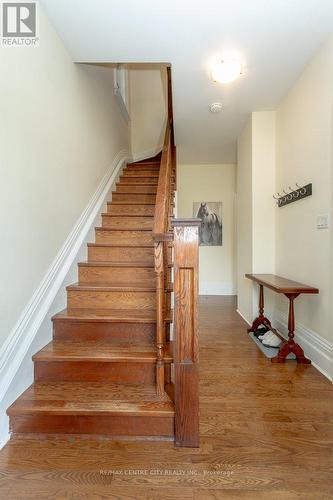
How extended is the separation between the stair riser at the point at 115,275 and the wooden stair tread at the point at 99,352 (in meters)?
0.64

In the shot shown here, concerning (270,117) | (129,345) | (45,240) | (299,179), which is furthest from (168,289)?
(270,117)

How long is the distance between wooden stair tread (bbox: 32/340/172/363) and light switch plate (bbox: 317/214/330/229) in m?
1.56

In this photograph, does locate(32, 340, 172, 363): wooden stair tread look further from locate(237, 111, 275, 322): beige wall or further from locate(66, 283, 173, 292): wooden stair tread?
locate(237, 111, 275, 322): beige wall

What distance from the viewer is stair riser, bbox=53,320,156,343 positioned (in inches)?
78.0

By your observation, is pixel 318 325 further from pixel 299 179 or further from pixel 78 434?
pixel 78 434

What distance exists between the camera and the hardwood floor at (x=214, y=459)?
1.20 metres

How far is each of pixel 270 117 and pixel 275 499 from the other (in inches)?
135

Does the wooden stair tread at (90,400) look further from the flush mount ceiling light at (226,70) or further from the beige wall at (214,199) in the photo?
the beige wall at (214,199)

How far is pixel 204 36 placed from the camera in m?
2.11

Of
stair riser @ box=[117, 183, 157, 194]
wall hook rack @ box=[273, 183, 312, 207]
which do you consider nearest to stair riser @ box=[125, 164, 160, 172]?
stair riser @ box=[117, 183, 157, 194]

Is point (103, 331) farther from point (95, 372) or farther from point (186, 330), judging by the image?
point (186, 330)

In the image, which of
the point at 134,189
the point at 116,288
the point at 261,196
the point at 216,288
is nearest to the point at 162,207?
the point at 116,288

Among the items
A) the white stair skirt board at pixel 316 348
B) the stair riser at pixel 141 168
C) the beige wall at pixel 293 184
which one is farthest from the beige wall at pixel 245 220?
the stair riser at pixel 141 168

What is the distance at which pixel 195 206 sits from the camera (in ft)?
17.8
